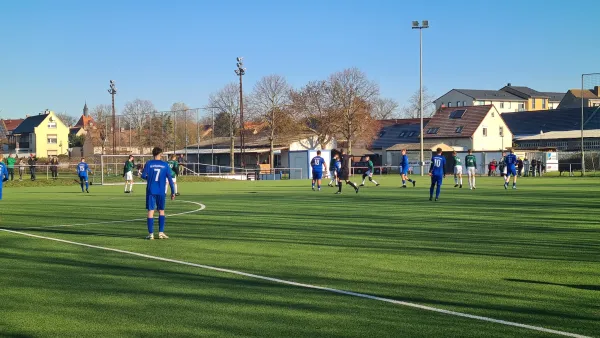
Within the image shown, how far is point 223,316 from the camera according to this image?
6680mm

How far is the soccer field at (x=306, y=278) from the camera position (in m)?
6.34

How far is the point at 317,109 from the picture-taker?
85.6 meters

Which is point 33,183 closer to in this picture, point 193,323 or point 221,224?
point 221,224

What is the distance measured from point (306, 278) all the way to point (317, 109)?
254 ft

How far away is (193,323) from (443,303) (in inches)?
108

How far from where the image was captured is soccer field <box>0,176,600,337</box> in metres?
6.34

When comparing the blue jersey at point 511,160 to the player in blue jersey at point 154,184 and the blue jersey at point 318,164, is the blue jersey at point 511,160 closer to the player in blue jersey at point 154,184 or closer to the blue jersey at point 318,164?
the blue jersey at point 318,164

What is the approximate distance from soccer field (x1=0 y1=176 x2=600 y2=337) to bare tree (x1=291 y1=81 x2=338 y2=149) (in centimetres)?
6749

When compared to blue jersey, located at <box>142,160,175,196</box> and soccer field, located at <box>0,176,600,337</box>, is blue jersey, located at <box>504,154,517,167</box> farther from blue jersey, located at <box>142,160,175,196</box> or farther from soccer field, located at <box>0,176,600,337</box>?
blue jersey, located at <box>142,160,175,196</box>

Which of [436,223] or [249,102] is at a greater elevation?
[249,102]

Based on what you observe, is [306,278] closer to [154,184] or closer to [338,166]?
[154,184]

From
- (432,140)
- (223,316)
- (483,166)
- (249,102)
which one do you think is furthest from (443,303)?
(432,140)

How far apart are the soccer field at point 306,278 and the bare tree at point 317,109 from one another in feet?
221

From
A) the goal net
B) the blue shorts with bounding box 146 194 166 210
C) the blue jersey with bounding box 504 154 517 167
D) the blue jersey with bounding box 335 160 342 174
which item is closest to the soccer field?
the blue shorts with bounding box 146 194 166 210
